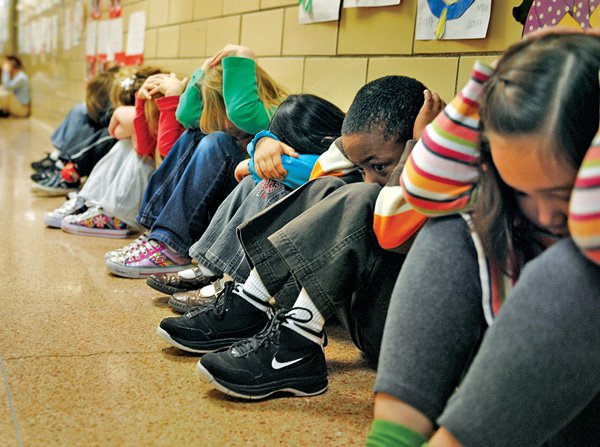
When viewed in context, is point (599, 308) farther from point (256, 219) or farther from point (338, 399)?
point (256, 219)

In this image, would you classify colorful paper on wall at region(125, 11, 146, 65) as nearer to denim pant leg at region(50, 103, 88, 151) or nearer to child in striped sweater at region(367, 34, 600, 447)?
denim pant leg at region(50, 103, 88, 151)

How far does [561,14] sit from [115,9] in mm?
3471

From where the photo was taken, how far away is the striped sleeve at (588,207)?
2.18ft

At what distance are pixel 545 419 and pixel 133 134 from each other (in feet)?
7.09

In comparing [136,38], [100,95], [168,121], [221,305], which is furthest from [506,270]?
[136,38]

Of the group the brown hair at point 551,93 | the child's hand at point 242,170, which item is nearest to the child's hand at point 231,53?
the child's hand at point 242,170

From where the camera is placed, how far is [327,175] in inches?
54.2

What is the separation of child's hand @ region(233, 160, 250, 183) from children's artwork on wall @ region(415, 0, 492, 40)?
1.84 ft

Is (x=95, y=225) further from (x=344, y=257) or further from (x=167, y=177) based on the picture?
(x=344, y=257)

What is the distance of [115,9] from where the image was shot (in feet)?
13.8

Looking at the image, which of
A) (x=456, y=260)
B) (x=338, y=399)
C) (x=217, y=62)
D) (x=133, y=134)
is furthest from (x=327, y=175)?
(x=133, y=134)

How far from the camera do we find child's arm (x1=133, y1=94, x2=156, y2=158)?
247 cm

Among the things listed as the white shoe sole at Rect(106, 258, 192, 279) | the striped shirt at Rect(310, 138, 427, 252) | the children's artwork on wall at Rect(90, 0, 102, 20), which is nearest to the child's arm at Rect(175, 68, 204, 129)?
the white shoe sole at Rect(106, 258, 192, 279)

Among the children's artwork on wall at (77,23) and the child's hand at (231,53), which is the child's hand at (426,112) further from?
the children's artwork on wall at (77,23)
